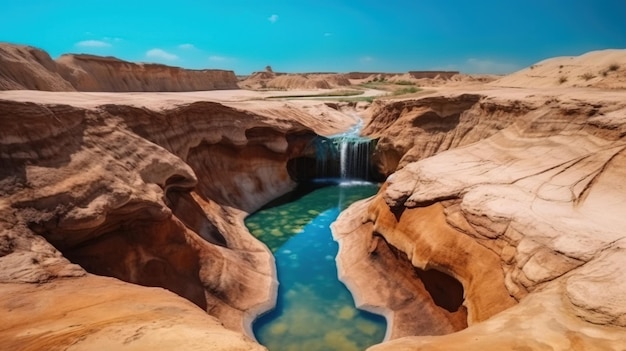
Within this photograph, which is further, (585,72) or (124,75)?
(124,75)

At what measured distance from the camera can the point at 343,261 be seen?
43.3 feet

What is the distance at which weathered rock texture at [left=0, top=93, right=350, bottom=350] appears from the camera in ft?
16.8

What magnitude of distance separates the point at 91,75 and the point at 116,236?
34256 millimetres

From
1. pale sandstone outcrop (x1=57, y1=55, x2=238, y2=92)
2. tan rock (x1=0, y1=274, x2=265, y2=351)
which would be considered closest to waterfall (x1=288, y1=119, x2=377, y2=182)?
tan rock (x1=0, y1=274, x2=265, y2=351)

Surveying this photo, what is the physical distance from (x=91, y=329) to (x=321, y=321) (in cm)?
640

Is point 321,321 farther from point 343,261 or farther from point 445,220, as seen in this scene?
point 445,220

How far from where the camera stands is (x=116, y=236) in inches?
363

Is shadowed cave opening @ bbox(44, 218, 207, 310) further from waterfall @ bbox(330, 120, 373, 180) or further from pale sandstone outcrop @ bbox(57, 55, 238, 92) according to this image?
pale sandstone outcrop @ bbox(57, 55, 238, 92)

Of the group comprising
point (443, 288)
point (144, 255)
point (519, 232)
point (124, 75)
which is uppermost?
point (124, 75)

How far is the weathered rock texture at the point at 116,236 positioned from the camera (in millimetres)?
5125

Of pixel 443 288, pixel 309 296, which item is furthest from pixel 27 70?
pixel 443 288

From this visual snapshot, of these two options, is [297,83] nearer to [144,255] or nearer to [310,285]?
[310,285]

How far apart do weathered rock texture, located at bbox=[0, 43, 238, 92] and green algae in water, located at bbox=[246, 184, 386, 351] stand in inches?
754

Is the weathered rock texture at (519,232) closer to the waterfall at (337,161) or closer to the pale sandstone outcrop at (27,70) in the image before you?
the waterfall at (337,161)
